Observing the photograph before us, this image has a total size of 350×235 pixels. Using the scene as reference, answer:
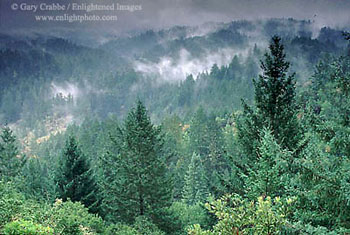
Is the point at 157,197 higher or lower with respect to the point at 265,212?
lower

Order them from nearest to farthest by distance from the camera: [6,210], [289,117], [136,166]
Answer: [6,210] → [289,117] → [136,166]

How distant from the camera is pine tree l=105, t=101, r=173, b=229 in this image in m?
19.3

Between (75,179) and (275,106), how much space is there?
15802 mm

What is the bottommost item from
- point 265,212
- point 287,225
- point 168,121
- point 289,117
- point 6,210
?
point 168,121

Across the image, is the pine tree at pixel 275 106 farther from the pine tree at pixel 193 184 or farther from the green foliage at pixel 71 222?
the pine tree at pixel 193 184

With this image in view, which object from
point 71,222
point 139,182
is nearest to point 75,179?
point 139,182

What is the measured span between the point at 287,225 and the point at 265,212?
958 mm

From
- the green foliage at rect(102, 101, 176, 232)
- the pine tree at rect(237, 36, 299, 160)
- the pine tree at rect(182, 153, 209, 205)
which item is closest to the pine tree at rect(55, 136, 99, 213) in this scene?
the green foliage at rect(102, 101, 176, 232)

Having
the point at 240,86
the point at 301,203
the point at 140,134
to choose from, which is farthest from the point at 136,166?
the point at 240,86

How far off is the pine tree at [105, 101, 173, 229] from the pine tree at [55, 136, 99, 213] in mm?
2902

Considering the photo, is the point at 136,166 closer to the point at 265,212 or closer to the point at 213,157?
the point at 265,212

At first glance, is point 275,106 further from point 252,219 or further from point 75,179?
point 75,179

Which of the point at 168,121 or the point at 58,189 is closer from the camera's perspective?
the point at 58,189

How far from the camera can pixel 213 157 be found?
198 feet
